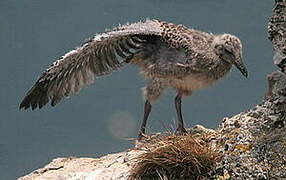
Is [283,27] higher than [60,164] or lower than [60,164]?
higher

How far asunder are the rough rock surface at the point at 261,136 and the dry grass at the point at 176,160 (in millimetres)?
100

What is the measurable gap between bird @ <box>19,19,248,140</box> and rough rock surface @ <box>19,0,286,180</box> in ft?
4.10

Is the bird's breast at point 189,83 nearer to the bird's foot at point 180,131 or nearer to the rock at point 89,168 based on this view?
the bird's foot at point 180,131

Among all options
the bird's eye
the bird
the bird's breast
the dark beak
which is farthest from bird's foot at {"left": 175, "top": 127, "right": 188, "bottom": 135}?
the bird's eye

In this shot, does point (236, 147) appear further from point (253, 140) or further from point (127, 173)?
point (127, 173)

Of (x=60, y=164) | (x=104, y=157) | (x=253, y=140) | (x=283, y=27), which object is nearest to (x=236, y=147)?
(x=253, y=140)

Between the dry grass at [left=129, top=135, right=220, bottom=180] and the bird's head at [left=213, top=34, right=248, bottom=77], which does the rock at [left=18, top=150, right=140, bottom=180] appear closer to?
the dry grass at [left=129, top=135, right=220, bottom=180]

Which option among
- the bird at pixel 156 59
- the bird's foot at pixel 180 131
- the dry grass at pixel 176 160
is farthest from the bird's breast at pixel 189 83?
the dry grass at pixel 176 160

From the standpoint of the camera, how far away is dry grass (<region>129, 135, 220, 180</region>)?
487cm

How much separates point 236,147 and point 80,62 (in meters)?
2.16

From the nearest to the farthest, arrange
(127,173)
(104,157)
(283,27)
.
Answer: (283,27), (127,173), (104,157)

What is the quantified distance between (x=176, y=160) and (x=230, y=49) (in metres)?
2.36

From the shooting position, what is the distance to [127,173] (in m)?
5.35

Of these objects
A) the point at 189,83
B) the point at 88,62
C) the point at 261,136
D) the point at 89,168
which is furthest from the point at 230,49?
the point at 261,136
